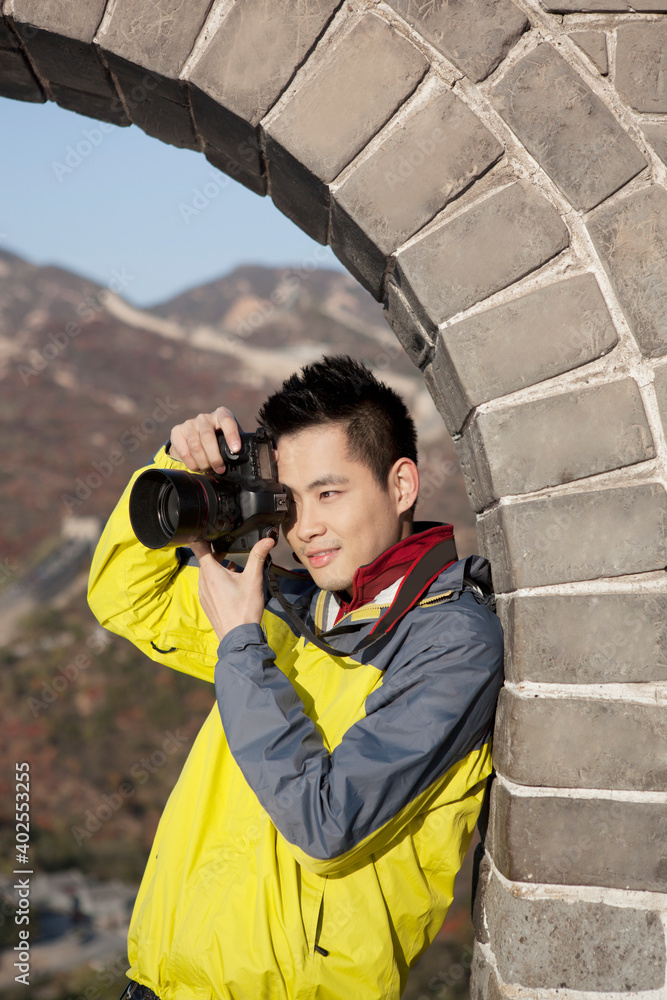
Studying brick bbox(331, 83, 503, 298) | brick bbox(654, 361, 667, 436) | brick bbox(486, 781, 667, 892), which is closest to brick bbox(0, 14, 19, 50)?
brick bbox(331, 83, 503, 298)

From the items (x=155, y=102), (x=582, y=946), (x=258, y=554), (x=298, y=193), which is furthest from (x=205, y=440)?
(x=582, y=946)

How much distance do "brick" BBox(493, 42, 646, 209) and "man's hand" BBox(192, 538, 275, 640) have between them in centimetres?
79

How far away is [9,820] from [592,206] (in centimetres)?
605

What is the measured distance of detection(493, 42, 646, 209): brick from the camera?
1.08 meters

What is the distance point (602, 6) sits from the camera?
108cm

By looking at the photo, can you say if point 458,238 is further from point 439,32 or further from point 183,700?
point 183,700

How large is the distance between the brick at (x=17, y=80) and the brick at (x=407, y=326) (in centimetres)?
74

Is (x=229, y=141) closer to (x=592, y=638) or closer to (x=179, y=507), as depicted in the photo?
(x=179, y=507)

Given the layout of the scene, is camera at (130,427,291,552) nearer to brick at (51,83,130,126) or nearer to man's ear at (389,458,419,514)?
man's ear at (389,458,419,514)

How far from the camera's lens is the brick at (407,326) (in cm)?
116

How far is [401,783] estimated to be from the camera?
1030mm

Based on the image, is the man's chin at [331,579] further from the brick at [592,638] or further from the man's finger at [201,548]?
the brick at [592,638]

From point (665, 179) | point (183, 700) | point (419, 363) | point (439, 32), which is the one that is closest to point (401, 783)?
point (419, 363)

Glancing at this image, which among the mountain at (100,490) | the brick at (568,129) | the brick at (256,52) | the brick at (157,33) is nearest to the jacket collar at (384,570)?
the brick at (568,129)
